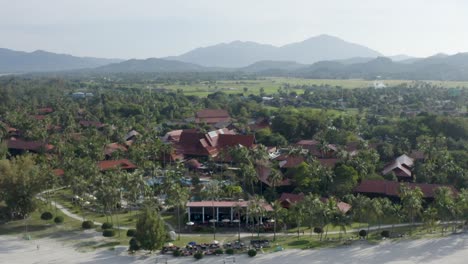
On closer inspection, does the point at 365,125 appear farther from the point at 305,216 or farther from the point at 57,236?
the point at 57,236

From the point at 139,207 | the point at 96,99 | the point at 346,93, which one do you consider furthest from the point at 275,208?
the point at 346,93

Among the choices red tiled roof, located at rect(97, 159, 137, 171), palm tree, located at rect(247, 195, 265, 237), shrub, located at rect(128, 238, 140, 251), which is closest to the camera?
shrub, located at rect(128, 238, 140, 251)

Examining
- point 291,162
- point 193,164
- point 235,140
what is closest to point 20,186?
point 193,164

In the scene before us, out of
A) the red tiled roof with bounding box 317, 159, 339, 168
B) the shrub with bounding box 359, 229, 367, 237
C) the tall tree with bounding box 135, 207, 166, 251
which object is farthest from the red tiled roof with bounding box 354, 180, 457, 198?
the tall tree with bounding box 135, 207, 166, 251

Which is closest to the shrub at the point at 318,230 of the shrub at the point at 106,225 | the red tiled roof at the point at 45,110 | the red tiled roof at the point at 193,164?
the shrub at the point at 106,225

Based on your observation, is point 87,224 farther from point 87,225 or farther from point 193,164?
point 193,164

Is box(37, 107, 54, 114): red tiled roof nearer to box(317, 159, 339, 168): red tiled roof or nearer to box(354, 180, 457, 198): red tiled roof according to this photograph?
box(317, 159, 339, 168): red tiled roof
